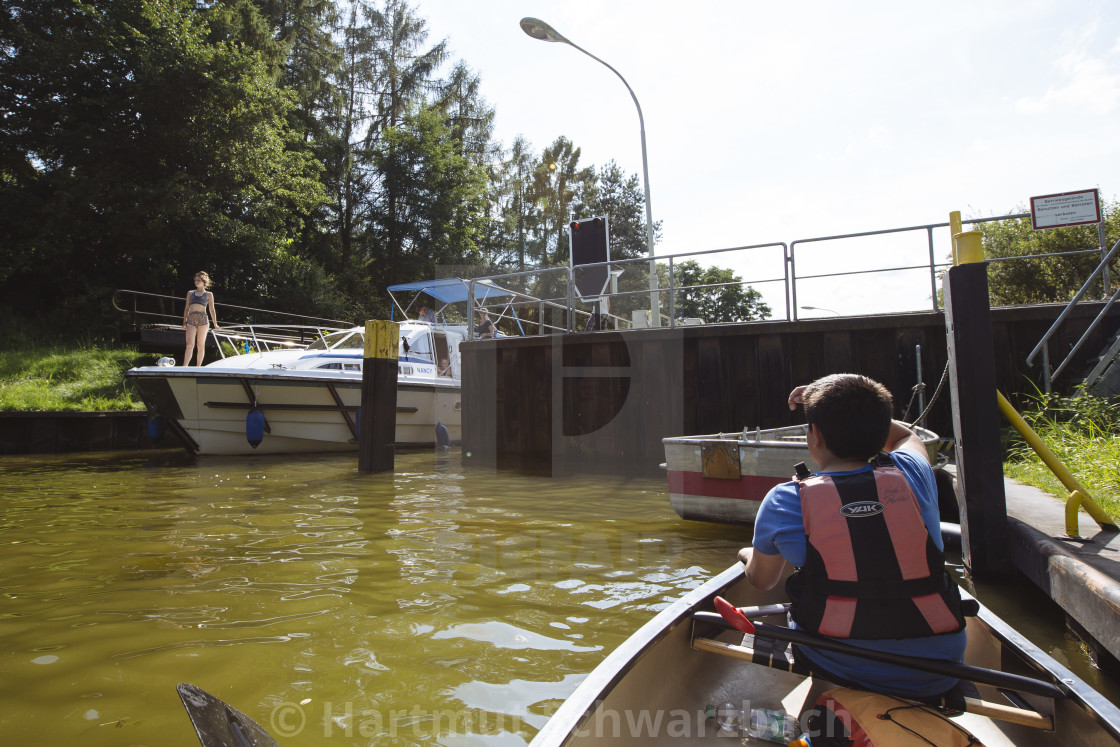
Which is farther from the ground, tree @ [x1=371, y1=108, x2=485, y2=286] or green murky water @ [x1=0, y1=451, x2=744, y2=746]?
tree @ [x1=371, y1=108, x2=485, y2=286]

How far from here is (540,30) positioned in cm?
1317

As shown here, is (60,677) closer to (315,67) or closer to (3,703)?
(3,703)

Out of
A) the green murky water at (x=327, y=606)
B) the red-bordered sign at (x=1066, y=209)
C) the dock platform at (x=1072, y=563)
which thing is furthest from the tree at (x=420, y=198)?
the dock platform at (x=1072, y=563)

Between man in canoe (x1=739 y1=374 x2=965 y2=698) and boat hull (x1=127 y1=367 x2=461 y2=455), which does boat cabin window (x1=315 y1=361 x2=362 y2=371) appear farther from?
man in canoe (x1=739 y1=374 x2=965 y2=698)

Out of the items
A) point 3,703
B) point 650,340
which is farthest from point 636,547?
point 650,340

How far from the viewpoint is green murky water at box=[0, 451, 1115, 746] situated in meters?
2.51

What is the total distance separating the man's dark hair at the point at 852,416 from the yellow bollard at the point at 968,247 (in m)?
2.48

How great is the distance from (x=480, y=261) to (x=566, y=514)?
26.8 m

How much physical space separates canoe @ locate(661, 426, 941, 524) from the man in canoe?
10.8ft

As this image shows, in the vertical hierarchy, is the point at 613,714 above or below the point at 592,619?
above

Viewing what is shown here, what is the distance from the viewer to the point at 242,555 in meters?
4.68

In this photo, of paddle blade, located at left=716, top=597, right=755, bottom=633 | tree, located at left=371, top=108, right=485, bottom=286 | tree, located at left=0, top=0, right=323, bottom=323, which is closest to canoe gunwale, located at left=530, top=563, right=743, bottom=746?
paddle blade, located at left=716, top=597, right=755, bottom=633

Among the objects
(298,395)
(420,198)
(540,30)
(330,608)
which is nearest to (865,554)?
(330,608)

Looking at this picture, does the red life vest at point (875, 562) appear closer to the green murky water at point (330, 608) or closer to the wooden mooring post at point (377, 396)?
the green murky water at point (330, 608)
